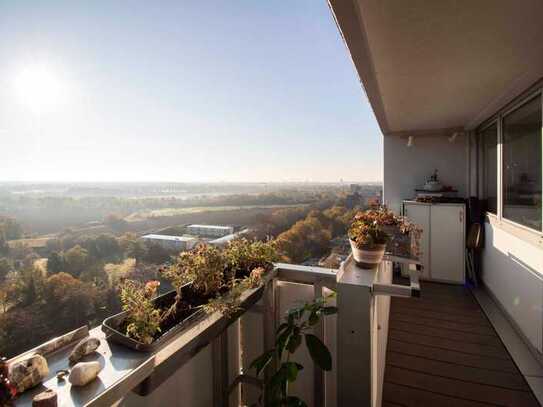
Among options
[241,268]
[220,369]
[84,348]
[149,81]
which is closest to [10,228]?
[84,348]

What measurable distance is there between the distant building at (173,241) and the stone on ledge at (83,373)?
0.52 m

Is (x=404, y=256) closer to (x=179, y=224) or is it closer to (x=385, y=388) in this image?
(x=385, y=388)

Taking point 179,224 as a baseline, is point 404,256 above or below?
below

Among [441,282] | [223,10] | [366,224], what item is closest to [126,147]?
[223,10]

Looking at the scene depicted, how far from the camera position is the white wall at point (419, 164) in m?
4.34

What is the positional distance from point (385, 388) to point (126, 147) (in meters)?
2.42

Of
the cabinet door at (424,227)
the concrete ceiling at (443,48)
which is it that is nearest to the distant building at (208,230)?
the concrete ceiling at (443,48)

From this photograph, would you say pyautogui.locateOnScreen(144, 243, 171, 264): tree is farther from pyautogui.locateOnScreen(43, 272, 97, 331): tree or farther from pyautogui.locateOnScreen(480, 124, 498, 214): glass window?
pyautogui.locateOnScreen(480, 124, 498, 214): glass window

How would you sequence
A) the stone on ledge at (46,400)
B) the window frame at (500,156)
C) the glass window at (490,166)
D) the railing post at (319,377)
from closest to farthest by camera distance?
the stone on ledge at (46,400) < the railing post at (319,377) < the window frame at (500,156) < the glass window at (490,166)

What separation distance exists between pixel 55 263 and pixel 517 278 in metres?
3.53

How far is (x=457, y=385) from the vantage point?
2.02 m

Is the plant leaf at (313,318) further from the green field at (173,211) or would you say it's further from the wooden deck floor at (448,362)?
the wooden deck floor at (448,362)

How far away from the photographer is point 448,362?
7.45 feet

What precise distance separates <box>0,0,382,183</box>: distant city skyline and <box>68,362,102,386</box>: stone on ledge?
0.66 metres
